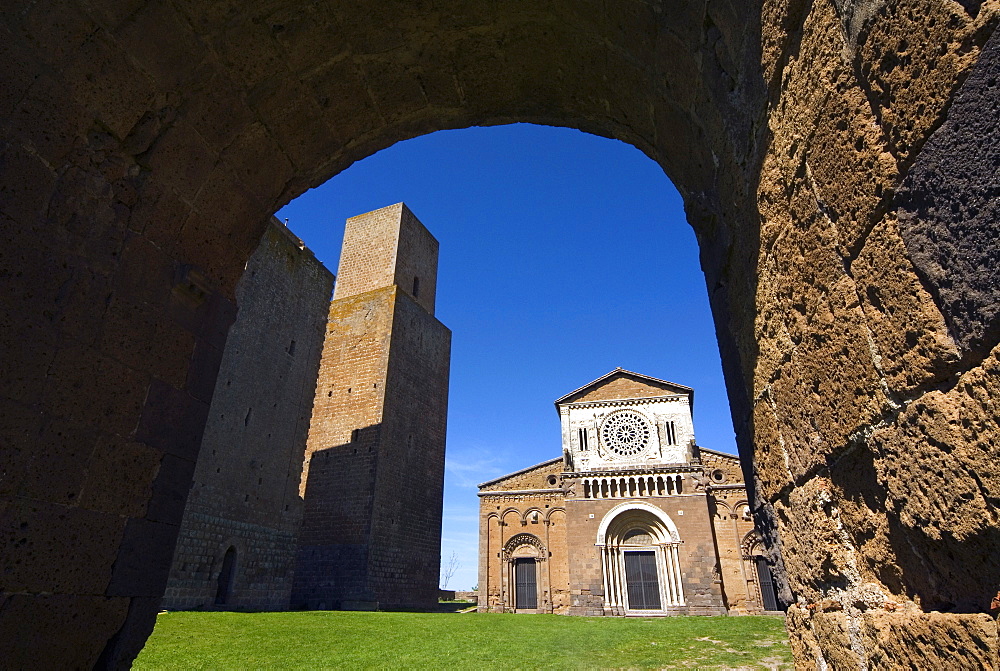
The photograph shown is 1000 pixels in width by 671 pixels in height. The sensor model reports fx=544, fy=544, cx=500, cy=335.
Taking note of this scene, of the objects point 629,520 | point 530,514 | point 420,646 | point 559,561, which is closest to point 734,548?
point 629,520

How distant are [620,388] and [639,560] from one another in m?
8.59

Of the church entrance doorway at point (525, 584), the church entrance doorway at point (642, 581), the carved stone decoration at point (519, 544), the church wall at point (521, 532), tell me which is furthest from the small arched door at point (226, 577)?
the church entrance doorway at point (642, 581)

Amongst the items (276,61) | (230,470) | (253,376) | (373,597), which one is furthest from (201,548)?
(276,61)

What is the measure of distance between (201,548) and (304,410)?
519 centimetres

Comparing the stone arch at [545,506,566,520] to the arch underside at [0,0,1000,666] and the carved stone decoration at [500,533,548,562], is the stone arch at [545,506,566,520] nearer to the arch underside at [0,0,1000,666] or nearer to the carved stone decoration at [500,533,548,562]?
the carved stone decoration at [500,533,548,562]

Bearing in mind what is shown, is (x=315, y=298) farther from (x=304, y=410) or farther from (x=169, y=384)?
(x=169, y=384)

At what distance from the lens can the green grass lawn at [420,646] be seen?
7.44m

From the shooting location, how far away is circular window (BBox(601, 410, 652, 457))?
90.9 ft

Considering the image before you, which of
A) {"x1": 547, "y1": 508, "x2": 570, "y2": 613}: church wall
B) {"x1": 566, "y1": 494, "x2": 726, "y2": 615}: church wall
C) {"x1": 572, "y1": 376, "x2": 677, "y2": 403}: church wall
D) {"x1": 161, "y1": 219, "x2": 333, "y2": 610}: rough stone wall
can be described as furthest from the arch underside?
{"x1": 572, "y1": 376, "x2": 677, "y2": 403}: church wall

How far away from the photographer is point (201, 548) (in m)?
13.6

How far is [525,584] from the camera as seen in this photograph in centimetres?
2659

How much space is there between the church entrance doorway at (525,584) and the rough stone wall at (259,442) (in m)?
13.0

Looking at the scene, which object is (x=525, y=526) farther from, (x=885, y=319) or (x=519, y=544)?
(x=885, y=319)

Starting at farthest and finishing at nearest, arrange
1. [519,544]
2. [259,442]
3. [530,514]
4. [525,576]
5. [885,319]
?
[530,514] < [519,544] < [525,576] < [259,442] < [885,319]
